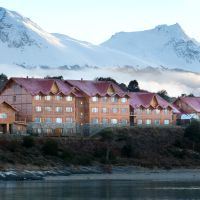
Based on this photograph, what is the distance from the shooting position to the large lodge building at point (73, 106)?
402 feet

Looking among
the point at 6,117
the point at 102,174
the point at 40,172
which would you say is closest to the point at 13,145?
the point at 40,172

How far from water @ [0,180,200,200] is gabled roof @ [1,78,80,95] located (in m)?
42.3

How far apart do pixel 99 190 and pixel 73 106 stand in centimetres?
5962

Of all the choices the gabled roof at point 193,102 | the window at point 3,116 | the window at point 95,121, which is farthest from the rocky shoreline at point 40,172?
the gabled roof at point 193,102

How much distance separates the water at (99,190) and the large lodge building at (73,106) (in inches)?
1487

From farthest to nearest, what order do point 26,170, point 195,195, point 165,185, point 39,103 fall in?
point 39,103 < point 26,170 < point 165,185 < point 195,195

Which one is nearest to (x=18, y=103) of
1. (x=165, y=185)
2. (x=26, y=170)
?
(x=26, y=170)

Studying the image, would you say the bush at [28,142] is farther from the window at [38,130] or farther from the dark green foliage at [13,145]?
the window at [38,130]

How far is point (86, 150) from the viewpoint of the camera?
105125 millimetres

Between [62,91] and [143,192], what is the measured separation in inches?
2379

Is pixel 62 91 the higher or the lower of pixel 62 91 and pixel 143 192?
the higher

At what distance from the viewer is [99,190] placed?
69000 mm

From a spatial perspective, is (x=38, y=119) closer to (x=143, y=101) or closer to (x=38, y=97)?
(x=38, y=97)

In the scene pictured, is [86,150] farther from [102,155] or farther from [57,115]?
[57,115]
